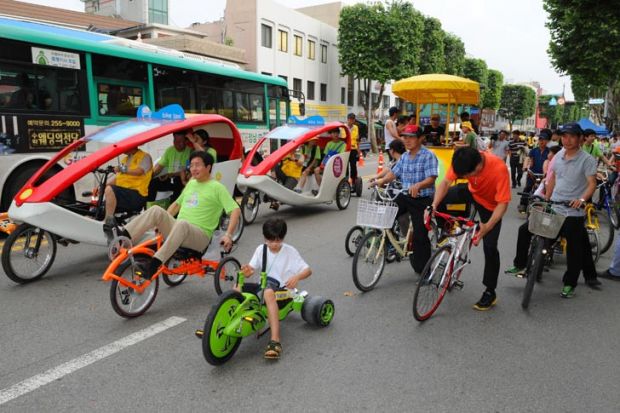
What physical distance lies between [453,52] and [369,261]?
140ft

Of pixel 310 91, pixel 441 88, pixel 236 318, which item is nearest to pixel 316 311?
pixel 236 318

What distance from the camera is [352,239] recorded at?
6.71 meters

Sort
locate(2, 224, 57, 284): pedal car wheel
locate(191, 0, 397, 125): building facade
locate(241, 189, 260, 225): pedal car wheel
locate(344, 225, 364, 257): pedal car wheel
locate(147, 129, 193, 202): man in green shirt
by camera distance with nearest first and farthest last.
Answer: locate(2, 224, 57, 284): pedal car wheel, locate(344, 225, 364, 257): pedal car wheel, locate(147, 129, 193, 202): man in green shirt, locate(241, 189, 260, 225): pedal car wheel, locate(191, 0, 397, 125): building facade

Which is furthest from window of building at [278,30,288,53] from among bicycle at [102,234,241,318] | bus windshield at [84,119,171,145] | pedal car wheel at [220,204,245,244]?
bicycle at [102,234,241,318]

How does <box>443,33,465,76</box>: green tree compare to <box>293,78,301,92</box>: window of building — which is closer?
<box>293,78,301,92</box>: window of building

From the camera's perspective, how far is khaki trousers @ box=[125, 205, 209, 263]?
4434 millimetres

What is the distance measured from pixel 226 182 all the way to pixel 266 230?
3.94m

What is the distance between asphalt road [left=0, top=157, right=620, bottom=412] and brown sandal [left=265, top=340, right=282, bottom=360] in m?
0.08

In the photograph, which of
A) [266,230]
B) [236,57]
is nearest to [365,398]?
[266,230]

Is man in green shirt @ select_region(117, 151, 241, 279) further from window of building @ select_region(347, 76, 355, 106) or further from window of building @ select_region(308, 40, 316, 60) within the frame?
window of building @ select_region(347, 76, 355, 106)

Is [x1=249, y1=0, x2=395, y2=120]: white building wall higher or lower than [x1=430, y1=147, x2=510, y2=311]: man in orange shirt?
higher

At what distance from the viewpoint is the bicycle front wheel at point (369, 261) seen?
16.9 feet

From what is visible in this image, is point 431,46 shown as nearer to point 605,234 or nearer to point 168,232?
point 605,234

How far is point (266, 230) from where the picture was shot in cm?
376
